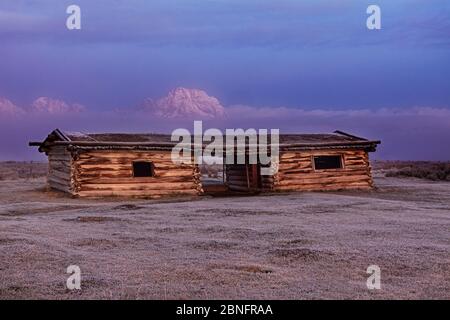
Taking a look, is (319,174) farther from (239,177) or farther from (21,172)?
(21,172)

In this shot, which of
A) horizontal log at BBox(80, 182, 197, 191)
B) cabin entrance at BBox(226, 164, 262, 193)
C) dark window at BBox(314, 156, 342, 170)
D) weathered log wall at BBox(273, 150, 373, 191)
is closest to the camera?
horizontal log at BBox(80, 182, 197, 191)

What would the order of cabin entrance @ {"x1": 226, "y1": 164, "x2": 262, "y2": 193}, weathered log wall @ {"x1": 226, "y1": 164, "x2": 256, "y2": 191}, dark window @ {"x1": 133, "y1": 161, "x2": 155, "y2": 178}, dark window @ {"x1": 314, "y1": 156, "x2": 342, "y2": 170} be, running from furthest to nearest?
weathered log wall @ {"x1": 226, "y1": 164, "x2": 256, "y2": 191}, dark window @ {"x1": 314, "y1": 156, "x2": 342, "y2": 170}, cabin entrance @ {"x1": 226, "y1": 164, "x2": 262, "y2": 193}, dark window @ {"x1": 133, "y1": 161, "x2": 155, "y2": 178}

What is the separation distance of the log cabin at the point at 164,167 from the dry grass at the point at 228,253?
564 cm

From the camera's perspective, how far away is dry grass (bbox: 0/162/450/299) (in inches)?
296

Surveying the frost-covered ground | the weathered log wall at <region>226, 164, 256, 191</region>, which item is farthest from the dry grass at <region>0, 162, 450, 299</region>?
the weathered log wall at <region>226, 164, 256, 191</region>

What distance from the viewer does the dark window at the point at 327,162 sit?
93.2 feet

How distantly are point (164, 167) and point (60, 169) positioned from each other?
Result: 16.8 feet

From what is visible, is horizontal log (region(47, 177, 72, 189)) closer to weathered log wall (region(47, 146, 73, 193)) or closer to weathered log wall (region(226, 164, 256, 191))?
weathered log wall (region(47, 146, 73, 193))

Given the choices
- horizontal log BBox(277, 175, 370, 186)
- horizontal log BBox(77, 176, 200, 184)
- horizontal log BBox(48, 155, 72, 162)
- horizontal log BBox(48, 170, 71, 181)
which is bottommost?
horizontal log BBox(277, 175, 370, 186)

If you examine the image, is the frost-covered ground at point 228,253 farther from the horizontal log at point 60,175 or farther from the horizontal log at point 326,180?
the horizontal log at point 326,180

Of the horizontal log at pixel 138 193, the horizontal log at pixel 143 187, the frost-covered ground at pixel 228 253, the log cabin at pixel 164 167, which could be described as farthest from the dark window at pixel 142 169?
the frost-covered ground at pixel 228 253

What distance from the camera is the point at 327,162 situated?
2881cm

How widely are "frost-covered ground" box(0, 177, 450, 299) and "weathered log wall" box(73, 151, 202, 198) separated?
213 inches
